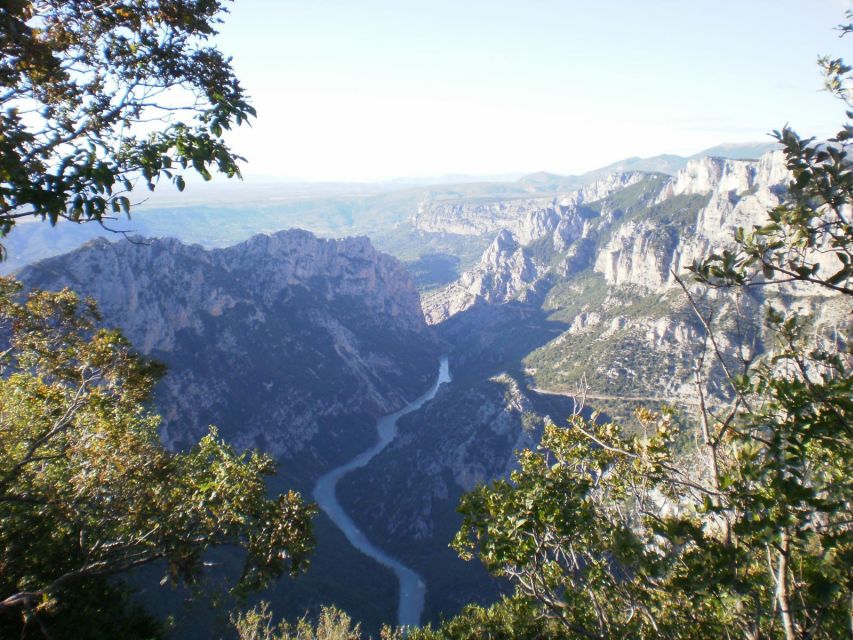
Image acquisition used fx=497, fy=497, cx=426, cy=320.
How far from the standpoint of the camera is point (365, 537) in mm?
108500

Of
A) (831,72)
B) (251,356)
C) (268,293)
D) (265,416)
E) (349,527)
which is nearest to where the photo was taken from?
(831,72)

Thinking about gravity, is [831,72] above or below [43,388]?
above

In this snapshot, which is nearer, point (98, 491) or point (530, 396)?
point (98, 491)

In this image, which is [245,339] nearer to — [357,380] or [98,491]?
[357,380]

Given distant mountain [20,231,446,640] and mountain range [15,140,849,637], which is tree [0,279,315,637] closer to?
distant mountain [20,231,446,640]

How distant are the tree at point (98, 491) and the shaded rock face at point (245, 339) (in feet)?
289

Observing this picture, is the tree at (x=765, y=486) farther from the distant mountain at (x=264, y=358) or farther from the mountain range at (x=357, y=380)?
the mountain range at (x=357, y=380)

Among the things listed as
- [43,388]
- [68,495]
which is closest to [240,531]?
[68,495]

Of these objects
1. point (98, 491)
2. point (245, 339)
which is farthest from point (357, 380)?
point (98, 491)

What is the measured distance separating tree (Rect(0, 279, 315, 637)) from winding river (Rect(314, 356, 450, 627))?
54.6m

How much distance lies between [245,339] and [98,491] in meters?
138

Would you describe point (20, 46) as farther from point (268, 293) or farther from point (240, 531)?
point (268, 293)

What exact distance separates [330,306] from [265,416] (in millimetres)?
68420

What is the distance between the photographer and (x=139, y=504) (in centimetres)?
1272
